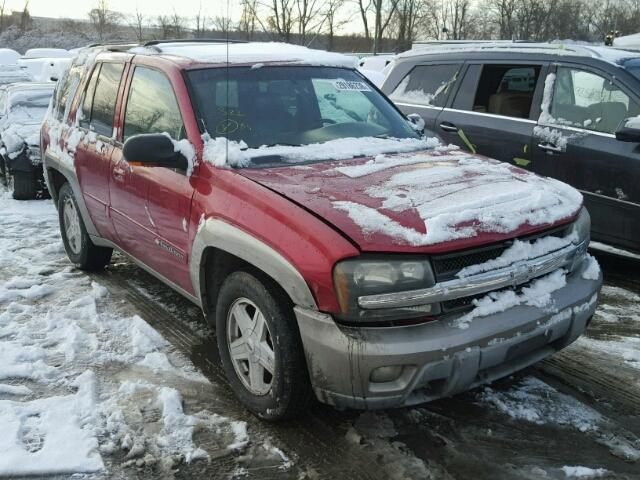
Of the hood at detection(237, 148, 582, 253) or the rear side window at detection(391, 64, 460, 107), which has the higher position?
the rear side window at detection(391, 64, 460, 107)

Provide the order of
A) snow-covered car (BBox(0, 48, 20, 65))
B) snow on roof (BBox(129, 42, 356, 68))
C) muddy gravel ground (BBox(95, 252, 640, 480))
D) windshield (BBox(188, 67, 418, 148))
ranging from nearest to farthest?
muddy gravel ground (BBox(95, 252, 640, 480)), windshield (BBox(188, 67, 418, 148)), snow on roof (BBox(129, 42, 356, 68)), snow-covered car (BBox(0, 48, 20, 65))

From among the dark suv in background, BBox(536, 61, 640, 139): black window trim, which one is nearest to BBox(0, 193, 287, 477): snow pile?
the dark suv in background

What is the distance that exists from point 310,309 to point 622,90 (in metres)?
3.63

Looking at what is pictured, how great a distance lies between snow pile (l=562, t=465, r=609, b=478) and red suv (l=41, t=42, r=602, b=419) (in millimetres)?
486

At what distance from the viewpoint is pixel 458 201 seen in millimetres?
2930

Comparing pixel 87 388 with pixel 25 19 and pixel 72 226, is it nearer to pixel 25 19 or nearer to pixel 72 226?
pixel 72 226

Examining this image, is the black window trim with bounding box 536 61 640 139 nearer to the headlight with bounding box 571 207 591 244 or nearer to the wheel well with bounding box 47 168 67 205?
the headlight with bounding box 571 207 591 244

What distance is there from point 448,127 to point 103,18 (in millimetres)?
58543

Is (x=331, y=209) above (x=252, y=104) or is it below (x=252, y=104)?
below

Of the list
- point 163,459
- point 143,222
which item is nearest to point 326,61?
point 143,222

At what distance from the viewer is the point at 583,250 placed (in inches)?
131

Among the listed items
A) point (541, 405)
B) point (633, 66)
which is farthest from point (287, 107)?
point (633, 66)

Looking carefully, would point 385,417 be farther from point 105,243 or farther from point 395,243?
point 105,243

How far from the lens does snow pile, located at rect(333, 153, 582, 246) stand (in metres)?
2.70
